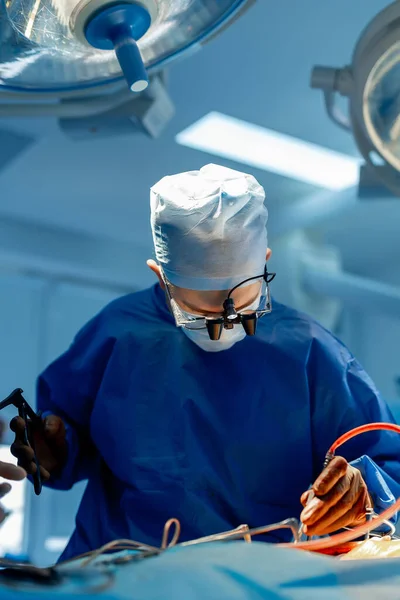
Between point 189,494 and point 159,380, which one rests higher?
point 159,380

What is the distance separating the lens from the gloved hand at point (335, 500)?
4.10 feet

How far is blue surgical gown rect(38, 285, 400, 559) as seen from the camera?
159 cm

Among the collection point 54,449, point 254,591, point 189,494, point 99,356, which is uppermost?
point 99,356

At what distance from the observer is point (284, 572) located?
2.68ft

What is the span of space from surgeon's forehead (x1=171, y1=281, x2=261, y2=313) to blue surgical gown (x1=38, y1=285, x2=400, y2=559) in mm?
149

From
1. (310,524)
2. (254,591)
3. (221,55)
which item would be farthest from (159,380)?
(221,55)

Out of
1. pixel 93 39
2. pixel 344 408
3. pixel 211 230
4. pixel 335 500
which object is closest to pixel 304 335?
pixel 344 408

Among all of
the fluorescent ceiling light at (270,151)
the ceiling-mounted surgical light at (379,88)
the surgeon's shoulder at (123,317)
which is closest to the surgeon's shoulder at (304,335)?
the surgeon's shoulder at (123,317)

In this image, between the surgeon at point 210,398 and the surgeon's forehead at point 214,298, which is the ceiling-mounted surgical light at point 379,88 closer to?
the surgeon at point 210,398

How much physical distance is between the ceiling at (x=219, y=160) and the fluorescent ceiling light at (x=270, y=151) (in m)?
0.06

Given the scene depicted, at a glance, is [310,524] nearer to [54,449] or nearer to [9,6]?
[54,449]

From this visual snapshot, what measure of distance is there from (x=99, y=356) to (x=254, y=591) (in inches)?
41.0

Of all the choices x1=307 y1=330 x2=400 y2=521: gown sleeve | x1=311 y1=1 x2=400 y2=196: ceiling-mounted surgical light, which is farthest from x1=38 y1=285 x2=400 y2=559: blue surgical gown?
x1=311 y1=1 x2=400 y2=196: ceiling-mounted surgical light

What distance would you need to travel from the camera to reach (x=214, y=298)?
1.55 meters
